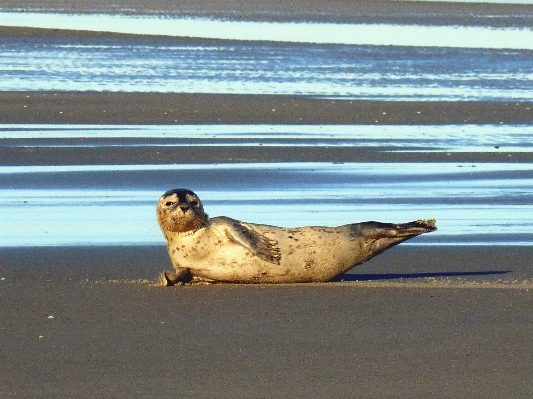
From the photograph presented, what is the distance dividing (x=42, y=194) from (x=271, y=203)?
2099 mm

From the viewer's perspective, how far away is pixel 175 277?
8023 millimetres

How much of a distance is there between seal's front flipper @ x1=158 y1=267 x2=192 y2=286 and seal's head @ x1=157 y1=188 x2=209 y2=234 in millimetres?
242

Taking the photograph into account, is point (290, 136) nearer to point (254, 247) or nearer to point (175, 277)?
point (175, 277)

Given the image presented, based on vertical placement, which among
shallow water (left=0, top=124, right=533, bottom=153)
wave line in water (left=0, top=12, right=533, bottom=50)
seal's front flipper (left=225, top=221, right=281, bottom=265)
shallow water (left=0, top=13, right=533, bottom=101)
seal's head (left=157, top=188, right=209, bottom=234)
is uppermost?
wave line in water (left=0, top=12, right=533, bottom=50)

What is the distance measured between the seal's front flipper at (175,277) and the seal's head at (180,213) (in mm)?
242

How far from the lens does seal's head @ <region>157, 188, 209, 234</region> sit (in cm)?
793

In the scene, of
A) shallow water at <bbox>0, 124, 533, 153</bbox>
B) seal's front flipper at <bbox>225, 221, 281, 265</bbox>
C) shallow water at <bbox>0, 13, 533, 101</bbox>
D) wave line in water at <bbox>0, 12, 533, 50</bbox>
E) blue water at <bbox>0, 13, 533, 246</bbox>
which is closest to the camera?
seal's front flipper at <bbox>225, 221, 281, 265</bbox>

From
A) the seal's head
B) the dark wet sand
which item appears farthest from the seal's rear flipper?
the seal's head

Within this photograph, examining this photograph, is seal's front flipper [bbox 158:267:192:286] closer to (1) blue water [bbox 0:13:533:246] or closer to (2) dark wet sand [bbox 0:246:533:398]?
(2) dark wet sand [bbox 0:246:533:398]

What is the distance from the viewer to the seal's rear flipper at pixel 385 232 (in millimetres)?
8133

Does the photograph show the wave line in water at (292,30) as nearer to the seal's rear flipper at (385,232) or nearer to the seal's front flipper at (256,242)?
the seal's rear flipper at (385,232)

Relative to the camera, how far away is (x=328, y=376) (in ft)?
19.2

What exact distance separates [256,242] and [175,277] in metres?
0.55

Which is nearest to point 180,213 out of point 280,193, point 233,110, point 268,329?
point 268,329
